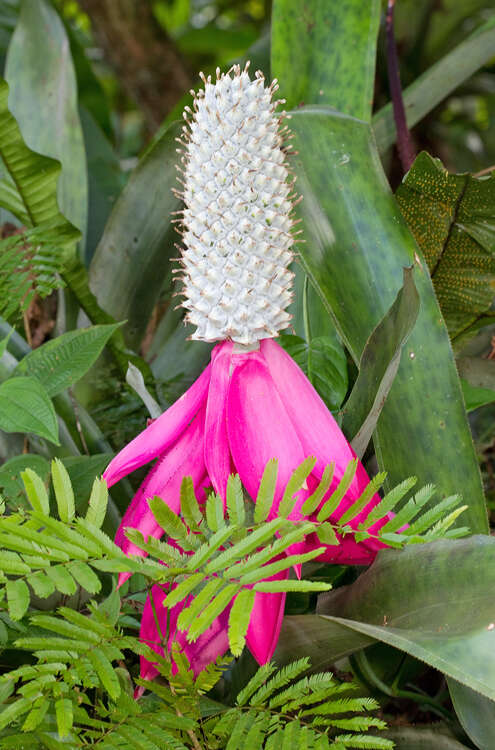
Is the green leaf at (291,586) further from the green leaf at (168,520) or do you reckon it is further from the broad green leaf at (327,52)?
the broad green leaf at (327,52)

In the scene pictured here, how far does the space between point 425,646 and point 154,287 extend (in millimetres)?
524

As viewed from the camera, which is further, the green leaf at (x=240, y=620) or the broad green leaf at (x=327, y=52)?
the broad green leaf at (x=327, y=52)

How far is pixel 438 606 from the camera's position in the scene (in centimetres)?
40

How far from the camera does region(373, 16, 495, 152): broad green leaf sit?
2.82 feet

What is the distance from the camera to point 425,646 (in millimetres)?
357

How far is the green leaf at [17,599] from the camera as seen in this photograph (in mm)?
321

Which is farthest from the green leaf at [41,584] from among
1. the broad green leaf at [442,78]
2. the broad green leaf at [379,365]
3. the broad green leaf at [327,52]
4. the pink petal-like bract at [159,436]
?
the broad green leaf at [442,78]

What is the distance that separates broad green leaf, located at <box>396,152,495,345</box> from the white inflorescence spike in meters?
0.20

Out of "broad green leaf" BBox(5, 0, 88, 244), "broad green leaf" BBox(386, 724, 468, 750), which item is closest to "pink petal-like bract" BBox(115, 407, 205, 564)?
"broad green leaf" BBox(386, 724, 468, 750)

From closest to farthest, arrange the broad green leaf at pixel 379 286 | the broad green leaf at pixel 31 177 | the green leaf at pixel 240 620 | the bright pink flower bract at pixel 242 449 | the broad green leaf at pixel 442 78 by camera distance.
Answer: the green leaf at pixel 240 620, the bright pink flower bract at pixel 242 449, the broad green leaf at pixel 379 286, the broad green leaf at pixel 31 177, the broad green leaf at pixel 442 78

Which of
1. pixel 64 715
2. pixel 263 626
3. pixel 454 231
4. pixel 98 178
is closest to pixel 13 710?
pixel 64 715

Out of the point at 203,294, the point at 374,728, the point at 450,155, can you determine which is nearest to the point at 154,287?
the point at 203,294

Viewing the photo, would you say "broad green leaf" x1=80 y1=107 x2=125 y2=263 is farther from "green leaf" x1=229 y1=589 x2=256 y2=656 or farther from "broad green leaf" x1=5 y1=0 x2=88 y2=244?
"green leaf" x1=229 y1=589 x2=256 y2=656

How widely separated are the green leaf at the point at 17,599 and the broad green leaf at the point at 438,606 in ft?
0.53
